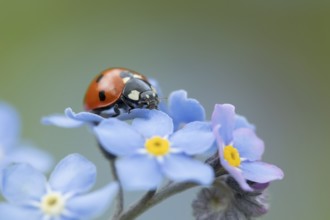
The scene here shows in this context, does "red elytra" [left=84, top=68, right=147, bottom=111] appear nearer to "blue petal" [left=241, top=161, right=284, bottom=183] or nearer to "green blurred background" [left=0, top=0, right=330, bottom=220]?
"blue petal" [left=241, top=161, right=284, bottom=183]

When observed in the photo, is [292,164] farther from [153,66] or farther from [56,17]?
[56,17]

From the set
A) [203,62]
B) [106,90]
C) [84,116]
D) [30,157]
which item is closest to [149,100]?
[106,90]

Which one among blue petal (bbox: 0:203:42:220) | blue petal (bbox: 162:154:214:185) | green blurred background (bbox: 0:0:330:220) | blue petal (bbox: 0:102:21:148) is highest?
blue petal (bbox: 162:154:214:185)

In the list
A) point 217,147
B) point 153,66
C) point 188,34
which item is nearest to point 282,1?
point 188,34

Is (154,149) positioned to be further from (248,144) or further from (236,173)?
(248,144)

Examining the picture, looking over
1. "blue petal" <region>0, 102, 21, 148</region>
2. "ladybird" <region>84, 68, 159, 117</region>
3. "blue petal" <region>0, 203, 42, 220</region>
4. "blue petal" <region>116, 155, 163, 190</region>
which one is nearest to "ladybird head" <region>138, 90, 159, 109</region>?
"ladybird" <region>84, 68, 159, 117</region>

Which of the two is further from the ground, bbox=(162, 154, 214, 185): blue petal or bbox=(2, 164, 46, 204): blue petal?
bbox=(162, 154, 214, 185): blue petal

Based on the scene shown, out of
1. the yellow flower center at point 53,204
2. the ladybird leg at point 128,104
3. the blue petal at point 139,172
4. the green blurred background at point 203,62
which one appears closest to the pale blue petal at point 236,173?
the blue petal at point 139,172
